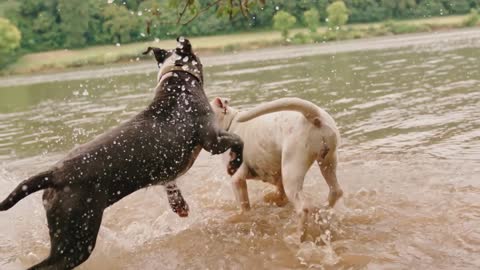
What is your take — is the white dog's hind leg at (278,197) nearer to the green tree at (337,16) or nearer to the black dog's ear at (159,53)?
the black dog's ear at (159,53)

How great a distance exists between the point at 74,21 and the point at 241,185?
74219 millimetres

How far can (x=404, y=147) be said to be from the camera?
7.84m

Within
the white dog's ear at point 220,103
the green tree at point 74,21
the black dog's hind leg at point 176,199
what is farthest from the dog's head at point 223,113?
the green tree at point 74,21

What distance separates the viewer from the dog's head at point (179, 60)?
532cm

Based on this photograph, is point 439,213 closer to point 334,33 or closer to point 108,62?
point 108,62

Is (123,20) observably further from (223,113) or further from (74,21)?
(223,113)

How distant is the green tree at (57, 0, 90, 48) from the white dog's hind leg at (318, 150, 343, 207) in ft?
234

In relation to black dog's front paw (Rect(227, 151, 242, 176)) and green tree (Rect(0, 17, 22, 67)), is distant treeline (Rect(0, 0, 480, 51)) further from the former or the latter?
black dog's front paw (Rect(227, 151, 242, 176))

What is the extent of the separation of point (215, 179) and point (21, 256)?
2.90 metres

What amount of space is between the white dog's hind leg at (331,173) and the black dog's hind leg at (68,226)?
2.18 meters

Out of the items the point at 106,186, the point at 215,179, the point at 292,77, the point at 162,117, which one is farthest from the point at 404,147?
the point at 292,77

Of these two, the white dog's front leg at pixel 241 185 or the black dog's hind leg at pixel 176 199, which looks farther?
the white dog's front leg at pixel 241 185

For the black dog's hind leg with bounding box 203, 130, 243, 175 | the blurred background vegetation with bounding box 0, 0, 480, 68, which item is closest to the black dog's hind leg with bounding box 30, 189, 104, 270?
the black dog's hind leg with bounding box 203, 130, 243, 175

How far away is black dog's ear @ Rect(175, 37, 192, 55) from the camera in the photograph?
5423 mm
